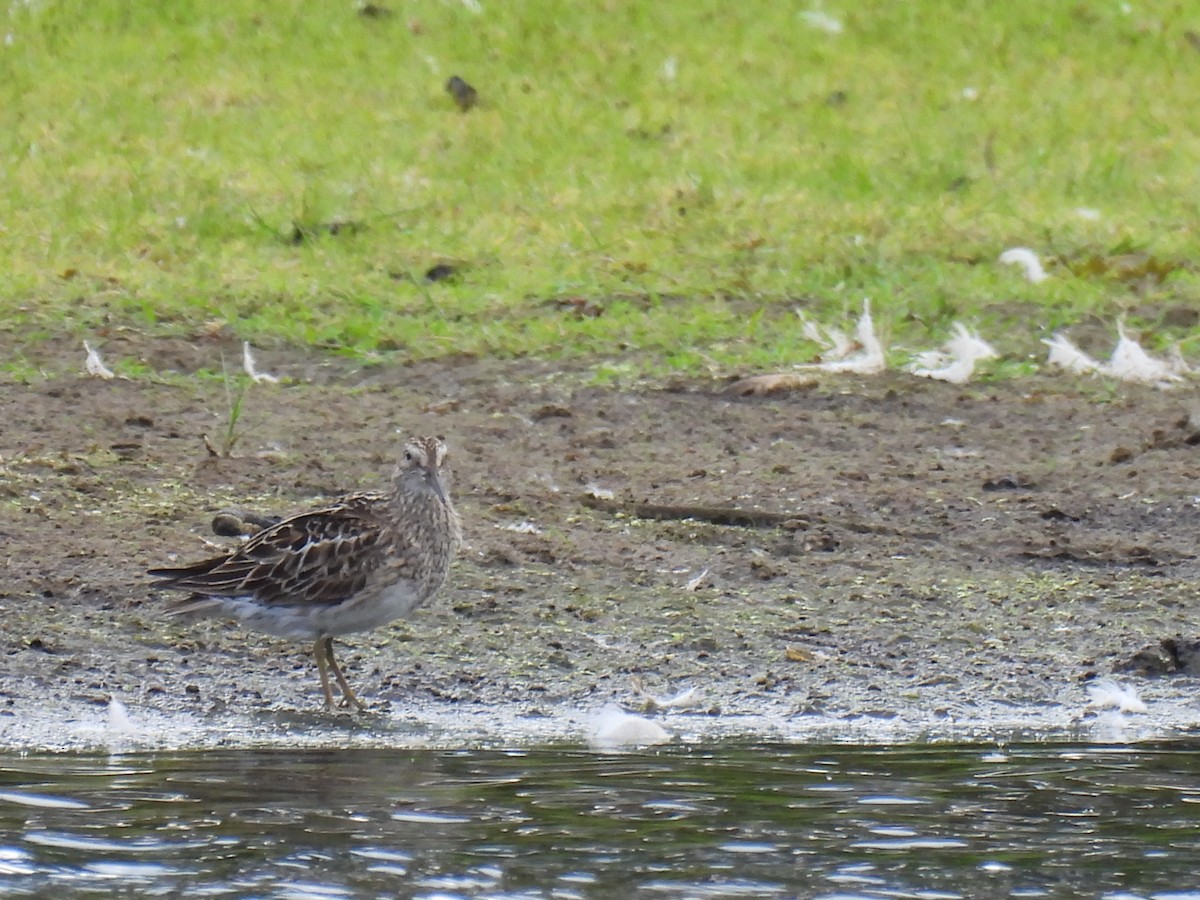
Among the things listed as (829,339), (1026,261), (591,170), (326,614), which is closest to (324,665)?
(326,614)

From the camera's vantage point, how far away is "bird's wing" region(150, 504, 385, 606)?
6.51m

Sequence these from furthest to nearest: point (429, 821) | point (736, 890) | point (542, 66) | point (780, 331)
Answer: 1. point (542, 66)
2. point (780, 331)
3. point (429, 821)
4. point (736, 890)

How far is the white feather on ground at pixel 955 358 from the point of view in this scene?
33.0ft

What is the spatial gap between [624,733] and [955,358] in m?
4.62

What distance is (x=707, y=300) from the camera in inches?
441

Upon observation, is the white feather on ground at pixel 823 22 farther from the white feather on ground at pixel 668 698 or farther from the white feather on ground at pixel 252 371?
the white feather on ground at pixel 668 698

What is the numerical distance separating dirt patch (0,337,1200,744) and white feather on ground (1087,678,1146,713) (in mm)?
88

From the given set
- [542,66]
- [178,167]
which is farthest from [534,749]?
[542,66]

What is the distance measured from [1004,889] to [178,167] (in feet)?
30.5

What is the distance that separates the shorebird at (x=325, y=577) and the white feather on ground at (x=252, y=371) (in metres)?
3.19

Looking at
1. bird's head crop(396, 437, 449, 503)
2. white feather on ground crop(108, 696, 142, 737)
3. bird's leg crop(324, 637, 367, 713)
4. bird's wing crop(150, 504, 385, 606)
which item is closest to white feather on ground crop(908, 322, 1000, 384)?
bird's head crop(396, 437, 449, 503)

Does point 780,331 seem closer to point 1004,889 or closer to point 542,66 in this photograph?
point 542,66

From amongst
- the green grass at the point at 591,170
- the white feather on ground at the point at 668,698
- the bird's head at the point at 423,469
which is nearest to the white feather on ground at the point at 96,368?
the green grass at the point at 591,170

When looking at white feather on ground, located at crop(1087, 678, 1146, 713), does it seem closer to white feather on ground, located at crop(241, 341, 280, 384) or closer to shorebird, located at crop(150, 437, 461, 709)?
shorebird, located at crop(150, 437, 461, 709)
